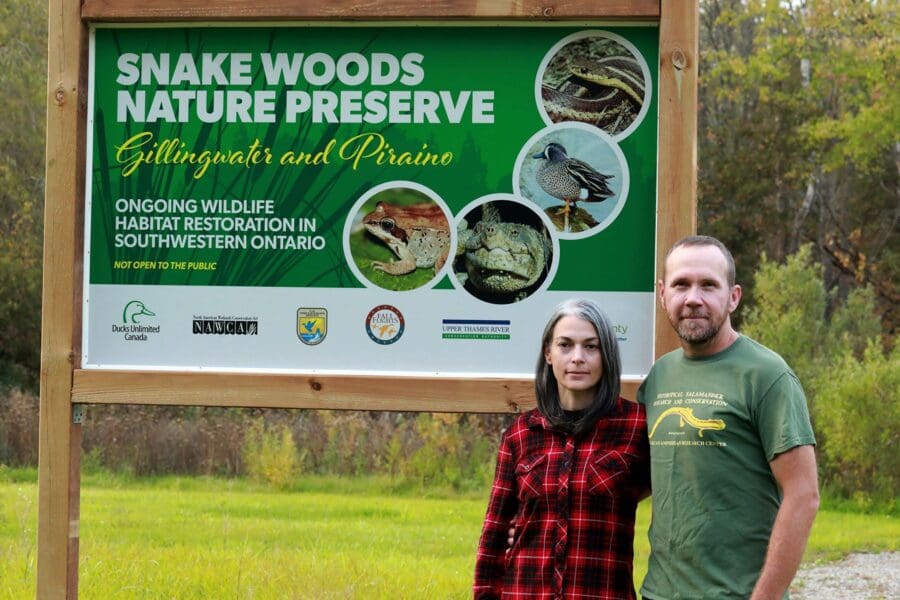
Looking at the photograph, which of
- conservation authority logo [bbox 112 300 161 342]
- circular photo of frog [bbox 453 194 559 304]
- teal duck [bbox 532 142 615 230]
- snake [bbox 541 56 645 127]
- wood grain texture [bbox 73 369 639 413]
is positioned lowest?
wood grain texture [bbox 73 369 639 413]

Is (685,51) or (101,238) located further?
(101,238)

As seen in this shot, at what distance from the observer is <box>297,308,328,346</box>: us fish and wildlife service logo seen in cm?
475

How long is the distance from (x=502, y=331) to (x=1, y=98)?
2318cm

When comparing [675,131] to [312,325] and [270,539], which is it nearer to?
[312,325]

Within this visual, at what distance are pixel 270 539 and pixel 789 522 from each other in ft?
24.0

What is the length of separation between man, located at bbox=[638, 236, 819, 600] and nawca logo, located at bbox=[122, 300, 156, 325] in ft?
7.15

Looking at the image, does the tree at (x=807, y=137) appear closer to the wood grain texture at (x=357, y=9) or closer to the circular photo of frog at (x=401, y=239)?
the wood grain texture at (x=357, y=9)

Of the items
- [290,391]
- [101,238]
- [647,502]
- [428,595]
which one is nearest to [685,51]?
[290,391]

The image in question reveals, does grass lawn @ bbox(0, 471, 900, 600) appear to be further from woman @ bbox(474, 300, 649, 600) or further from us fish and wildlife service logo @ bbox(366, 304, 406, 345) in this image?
woman @ bbox(474, 300, 649, 600)

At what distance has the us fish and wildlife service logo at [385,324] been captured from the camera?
4.71m

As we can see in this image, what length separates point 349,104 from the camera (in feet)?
15.8

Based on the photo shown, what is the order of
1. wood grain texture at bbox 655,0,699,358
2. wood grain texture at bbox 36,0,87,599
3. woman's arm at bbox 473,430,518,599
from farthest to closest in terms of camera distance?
wood grain texture at bbox 36,0,87,599, wood grain texture at bbox 655,0,699,358, woman's arm at bbox 473,430,518,599

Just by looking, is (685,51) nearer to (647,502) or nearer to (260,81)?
(260,81)

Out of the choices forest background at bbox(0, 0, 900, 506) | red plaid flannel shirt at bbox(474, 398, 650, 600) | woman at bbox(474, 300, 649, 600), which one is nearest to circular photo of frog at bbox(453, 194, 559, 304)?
woman at bbox(474, 300, 649, 600)
